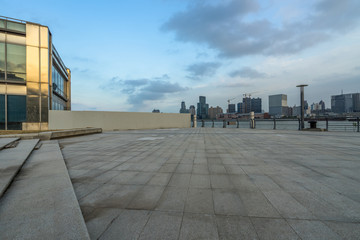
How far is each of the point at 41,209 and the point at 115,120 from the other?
2050cm

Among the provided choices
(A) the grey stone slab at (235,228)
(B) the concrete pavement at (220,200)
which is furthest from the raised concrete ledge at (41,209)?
(A) the grey stone slab at (235,228)

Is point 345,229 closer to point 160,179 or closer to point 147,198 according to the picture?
point 147,198

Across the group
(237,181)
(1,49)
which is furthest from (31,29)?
(237,181)

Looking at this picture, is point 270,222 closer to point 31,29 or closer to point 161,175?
point 161,175

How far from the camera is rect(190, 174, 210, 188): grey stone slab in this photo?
12.2 feet

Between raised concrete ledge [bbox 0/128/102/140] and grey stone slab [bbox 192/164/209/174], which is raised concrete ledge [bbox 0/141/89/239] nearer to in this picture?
grey stone slab [bbox 192/164/209/174]

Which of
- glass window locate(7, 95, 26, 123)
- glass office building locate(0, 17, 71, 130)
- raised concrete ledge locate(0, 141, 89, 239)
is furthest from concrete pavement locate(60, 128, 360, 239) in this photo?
glass window locate(7, 95, 26, 123)

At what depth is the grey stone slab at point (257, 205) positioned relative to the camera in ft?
8.40

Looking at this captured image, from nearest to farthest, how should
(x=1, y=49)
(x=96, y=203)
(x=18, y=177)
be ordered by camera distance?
(x=96, y=203)
(x=18, y=177)
(x=1, y=49)

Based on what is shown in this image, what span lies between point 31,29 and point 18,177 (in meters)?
23.0

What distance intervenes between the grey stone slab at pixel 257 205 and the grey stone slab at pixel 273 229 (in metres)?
0.14

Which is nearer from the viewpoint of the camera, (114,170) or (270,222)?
(270,222)

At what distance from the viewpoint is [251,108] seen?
142 meters

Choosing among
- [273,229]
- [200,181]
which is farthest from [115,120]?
[273,229]
